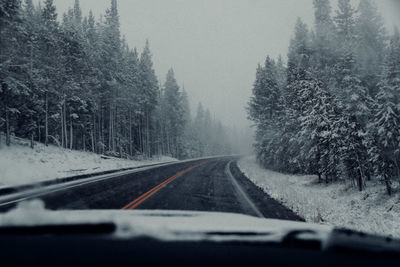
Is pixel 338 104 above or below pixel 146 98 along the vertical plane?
below

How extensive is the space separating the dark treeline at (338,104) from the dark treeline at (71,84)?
20363 millimetres

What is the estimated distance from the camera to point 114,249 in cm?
212

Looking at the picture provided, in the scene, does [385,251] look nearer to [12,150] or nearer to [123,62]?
[12,150]

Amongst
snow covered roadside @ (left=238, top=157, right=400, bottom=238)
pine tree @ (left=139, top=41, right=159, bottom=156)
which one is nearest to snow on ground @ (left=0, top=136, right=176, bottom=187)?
snow covered roadside @ (left=238, top=157, right=400, bottom=238)

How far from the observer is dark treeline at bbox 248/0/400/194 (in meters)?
11.7

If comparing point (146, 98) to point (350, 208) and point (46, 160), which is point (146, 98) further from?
point (350, 208)

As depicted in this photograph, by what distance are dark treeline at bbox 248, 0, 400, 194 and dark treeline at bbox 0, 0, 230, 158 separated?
20.4 metres

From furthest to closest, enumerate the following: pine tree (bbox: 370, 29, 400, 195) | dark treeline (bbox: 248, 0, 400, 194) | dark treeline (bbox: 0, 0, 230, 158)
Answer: dark treeline (bbox: 0, 0, 230, 158) < dark treeline (bbox: 248, 0, 400, 194) < pine tree (bbox: 370, 29, 400, 195)

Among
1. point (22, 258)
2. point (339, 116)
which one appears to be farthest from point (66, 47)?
point (22, 258)

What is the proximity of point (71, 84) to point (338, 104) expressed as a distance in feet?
86.4

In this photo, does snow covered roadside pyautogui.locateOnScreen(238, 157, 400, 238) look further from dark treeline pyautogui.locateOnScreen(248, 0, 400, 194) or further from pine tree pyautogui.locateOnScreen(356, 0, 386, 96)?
pine tree pyautogui.locateOnScreen(356, 0, 386, 96)

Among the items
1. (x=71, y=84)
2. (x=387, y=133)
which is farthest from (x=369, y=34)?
(x=71, y=84)

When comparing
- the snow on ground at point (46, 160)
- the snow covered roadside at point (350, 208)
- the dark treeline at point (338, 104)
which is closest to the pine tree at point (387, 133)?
the dark treeline at point (338, 104)

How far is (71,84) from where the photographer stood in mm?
25688
